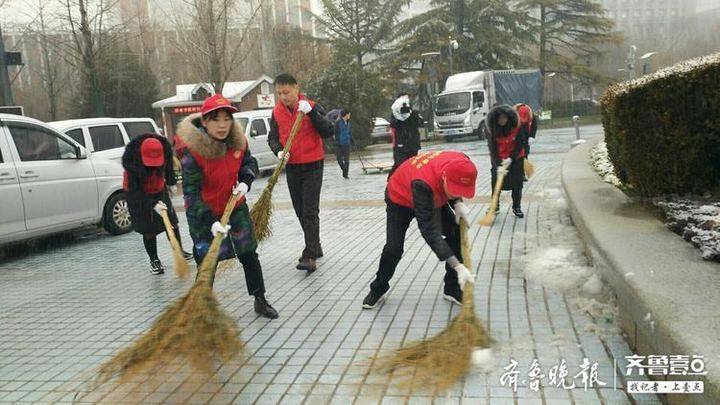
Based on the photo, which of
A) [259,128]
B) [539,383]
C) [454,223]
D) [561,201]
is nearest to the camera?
[539,383]

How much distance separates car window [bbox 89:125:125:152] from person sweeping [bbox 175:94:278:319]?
7.67m

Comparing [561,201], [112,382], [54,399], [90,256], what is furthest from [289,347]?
[561,201]

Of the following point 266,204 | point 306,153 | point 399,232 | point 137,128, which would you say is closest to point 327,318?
point 399,232

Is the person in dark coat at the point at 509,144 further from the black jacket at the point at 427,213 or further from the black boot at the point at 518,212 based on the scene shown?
the black jacket at the point at 427,213

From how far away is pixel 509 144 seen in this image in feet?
24.8

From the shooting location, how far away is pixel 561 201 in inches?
344

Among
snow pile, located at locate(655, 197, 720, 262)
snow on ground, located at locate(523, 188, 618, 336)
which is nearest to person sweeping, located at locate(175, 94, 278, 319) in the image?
snow on ground, located at locate(523, 188, 618, 336)

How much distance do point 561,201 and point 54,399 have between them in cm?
709

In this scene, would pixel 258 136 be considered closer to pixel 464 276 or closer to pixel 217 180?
pixel 217 180

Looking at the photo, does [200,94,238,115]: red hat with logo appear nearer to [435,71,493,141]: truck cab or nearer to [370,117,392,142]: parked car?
[435,71,493,141]: truck cab

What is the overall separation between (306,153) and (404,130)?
166 inches

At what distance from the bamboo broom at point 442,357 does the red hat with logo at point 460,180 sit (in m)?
0.57

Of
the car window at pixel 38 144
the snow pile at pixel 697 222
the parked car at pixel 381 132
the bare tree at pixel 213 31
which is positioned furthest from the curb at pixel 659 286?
the parked car at pixel 381 132

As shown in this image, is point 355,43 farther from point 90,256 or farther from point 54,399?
point 54,399
